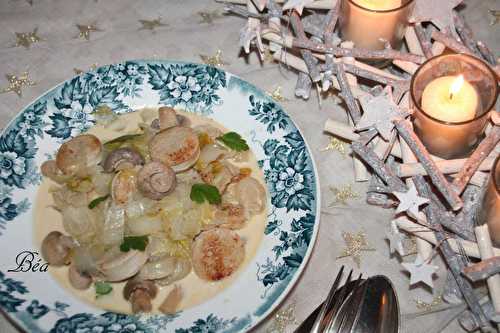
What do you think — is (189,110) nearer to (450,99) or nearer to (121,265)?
(121,265)

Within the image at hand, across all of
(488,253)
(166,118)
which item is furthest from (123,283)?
(488,253)

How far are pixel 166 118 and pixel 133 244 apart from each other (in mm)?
340

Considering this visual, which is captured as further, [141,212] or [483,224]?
[141,212]

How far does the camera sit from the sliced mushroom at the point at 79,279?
124 centimetres

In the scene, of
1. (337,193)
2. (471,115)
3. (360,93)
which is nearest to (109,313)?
(337,193)

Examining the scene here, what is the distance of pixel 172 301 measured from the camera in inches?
48.5

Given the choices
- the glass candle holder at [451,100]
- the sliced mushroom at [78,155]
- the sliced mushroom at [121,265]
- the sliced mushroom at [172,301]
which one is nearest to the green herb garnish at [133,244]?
the sliced mushroom at [121,265]

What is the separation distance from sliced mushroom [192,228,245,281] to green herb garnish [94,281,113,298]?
0.18 meters

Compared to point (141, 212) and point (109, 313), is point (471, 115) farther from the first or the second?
point (109, 313)

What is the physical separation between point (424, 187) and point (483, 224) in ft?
0.45

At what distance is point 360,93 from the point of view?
4.37ft

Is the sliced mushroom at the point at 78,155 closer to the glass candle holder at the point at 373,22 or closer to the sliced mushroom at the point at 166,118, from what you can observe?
the sliced mushroom at the point at 166,118

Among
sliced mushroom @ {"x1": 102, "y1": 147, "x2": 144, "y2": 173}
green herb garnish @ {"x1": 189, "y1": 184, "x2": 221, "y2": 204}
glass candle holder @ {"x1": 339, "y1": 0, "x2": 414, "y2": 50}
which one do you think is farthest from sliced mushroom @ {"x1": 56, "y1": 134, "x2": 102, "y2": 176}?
glass candle holder @ {"x1": 339, "y1": 0, "x2": 414, "y2": 50}

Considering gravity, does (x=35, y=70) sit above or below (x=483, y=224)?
above
